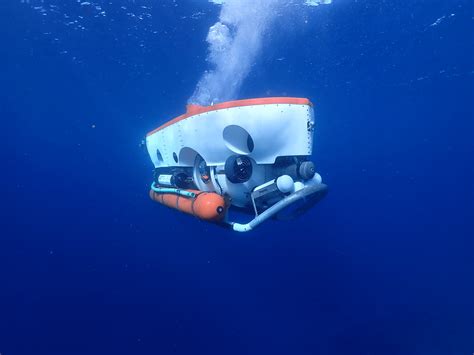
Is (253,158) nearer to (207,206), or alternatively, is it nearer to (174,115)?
(207,206)

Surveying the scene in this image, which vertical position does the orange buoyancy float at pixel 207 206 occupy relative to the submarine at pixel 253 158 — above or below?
below

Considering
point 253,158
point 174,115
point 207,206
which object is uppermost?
point 174,115

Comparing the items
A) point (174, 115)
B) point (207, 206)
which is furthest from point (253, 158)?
point (174, 115)

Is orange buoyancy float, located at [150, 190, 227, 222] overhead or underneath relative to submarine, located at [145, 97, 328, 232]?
underneath

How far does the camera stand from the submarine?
14.7ft

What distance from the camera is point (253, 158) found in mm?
4875

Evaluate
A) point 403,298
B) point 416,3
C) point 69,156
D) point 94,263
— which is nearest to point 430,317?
point 403,298

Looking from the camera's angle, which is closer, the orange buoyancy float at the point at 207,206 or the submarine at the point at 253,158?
the submarine at the point at 253,158

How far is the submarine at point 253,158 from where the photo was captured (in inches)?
177

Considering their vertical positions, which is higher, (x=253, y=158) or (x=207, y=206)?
(x=253, y=158)

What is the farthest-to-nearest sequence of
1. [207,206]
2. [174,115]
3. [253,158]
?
1. [174,115]
2. [253,158]
3. [207,206]

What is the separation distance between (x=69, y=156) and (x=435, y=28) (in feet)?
56.3

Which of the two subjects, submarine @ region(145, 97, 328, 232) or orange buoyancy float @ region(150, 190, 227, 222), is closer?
submarine @ region(145, 97, 328, 232)

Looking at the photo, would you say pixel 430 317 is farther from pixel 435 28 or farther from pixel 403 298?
pixel 435 28
